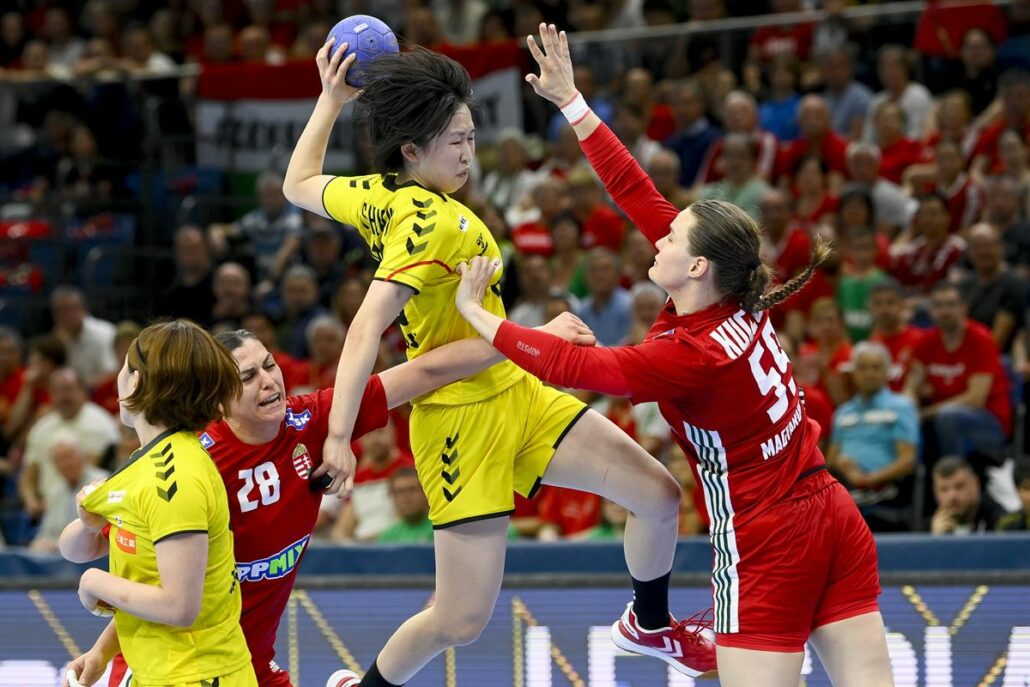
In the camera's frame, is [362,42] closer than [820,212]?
Yes

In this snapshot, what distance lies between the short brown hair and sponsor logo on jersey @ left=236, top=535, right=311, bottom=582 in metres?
0.64

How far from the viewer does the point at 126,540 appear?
3588mm

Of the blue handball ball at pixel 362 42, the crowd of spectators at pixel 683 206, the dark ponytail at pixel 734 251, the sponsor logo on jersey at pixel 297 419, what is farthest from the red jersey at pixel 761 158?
the sponsor logo on jersey at pixel 297 419

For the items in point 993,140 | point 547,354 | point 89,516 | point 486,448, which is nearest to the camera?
point 89,516

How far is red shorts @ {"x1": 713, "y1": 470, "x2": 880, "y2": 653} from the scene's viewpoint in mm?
3998

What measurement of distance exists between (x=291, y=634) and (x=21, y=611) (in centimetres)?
114

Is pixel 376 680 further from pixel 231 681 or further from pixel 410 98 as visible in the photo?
pixel 410 98

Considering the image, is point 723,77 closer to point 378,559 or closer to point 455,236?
point 378,559

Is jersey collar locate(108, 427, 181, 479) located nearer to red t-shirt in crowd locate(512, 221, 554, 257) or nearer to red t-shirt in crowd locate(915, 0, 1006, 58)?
red t-shirt in crowd locate(512, 221, 554, 257)

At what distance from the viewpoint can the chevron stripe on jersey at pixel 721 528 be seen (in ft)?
13.3

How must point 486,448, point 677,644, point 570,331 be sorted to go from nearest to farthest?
point 570,331 → point 486,448 → point 677,644

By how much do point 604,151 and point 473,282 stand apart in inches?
26.4

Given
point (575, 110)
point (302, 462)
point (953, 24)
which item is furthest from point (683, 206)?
point (302, 462)

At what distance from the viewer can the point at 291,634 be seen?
5824 millimetres
